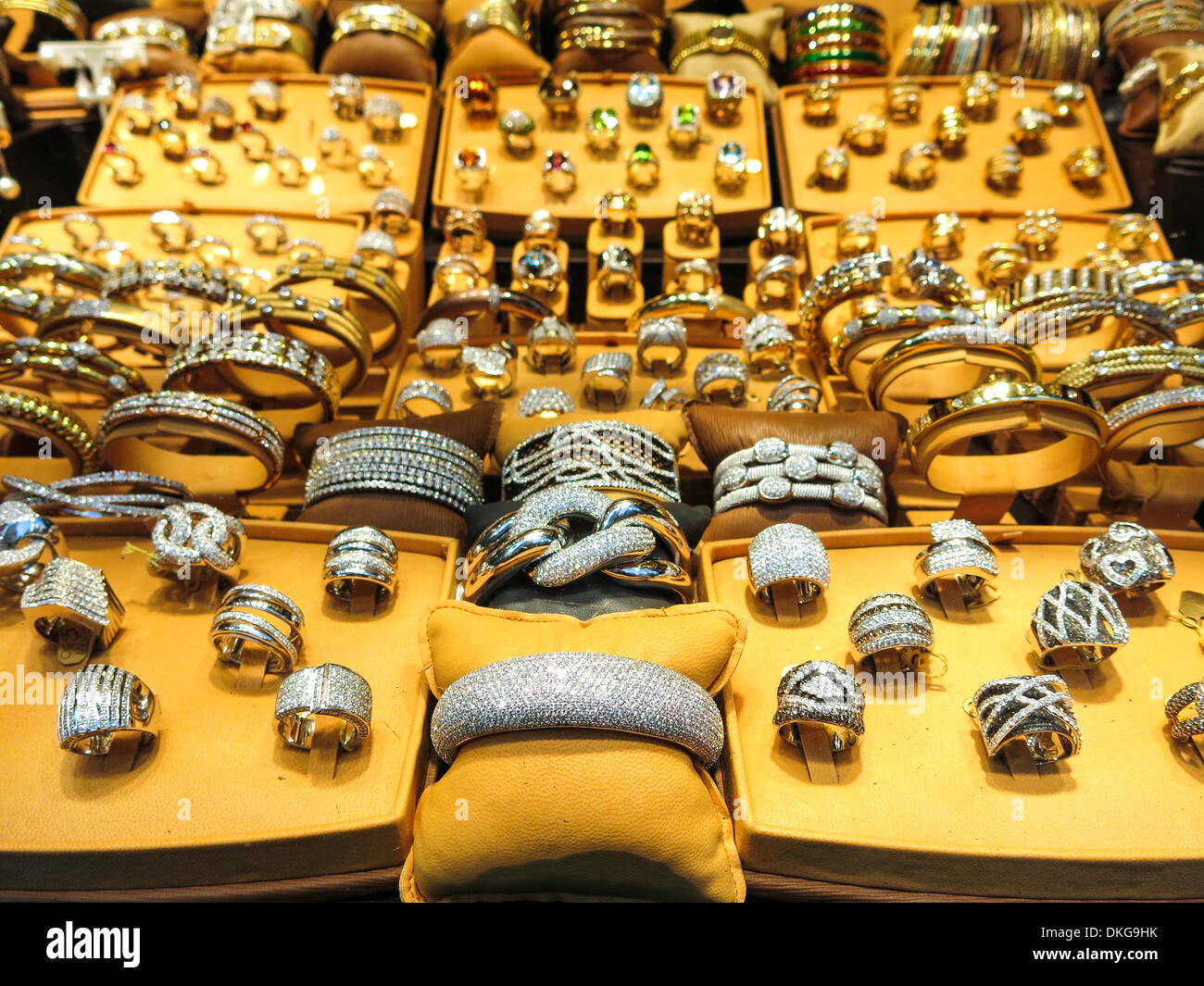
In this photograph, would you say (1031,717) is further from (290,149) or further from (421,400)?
(290,149)

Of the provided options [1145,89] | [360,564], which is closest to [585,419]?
[360,564]

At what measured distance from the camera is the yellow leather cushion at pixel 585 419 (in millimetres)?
1514

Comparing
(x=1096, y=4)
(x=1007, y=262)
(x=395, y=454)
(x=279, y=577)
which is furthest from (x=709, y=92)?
(x=279, y=577)

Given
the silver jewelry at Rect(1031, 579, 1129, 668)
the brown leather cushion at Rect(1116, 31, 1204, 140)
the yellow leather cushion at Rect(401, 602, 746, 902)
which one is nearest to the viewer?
the yellow leather cushion at Rect(401, 602, 746, 902)

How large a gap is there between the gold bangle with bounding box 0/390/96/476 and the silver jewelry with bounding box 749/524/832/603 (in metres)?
1.07

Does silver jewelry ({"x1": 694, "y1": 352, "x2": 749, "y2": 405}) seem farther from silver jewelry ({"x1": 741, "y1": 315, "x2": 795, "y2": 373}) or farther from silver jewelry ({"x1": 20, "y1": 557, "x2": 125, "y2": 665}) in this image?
silver jewelry ({"x1": 20, "y1": 557, "x2": 125, "y2": 665})

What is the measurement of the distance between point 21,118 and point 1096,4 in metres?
3.15

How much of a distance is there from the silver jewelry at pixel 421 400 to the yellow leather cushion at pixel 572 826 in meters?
0.84

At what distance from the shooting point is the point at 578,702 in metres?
0.86

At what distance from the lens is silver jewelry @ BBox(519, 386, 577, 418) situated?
157 cm

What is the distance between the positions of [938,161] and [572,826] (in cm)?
205

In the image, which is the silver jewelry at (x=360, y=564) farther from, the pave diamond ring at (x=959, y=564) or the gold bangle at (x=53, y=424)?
the pave diamond ring at (x=959, y=564)

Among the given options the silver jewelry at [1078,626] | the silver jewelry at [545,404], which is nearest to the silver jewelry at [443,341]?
the silver jewelry at [545,404]

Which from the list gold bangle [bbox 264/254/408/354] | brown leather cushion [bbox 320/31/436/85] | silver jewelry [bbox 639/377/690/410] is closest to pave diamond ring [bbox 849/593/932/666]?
silver jewelry [bbox 639/377/690/410]
